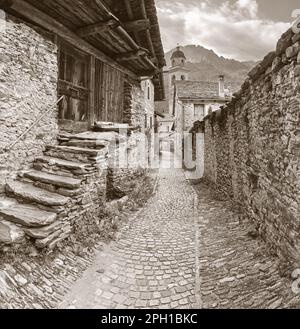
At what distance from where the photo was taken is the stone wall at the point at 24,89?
4852 mm

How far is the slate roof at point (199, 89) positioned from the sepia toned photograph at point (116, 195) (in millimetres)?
15972

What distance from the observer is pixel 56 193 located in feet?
15.9

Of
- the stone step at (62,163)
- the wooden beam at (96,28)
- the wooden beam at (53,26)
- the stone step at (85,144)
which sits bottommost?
the stone step at (62,163)

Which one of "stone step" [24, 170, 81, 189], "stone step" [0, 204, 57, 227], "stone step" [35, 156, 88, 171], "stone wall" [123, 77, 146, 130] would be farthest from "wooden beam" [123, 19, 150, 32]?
"stone step" [0, 204, 57, 227]

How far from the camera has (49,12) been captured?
5.84m

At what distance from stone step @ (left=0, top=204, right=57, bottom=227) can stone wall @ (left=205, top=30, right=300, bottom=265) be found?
3.79 meters

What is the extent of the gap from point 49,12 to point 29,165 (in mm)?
3654

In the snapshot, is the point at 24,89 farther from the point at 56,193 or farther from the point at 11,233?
the point at 11,233

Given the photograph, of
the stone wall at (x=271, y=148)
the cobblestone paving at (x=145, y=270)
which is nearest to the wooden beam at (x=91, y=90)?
the cobblestone paving at (x=145, y=270)

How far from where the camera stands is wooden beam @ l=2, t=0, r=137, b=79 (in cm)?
507

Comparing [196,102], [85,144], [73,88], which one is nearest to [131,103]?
[73,88]

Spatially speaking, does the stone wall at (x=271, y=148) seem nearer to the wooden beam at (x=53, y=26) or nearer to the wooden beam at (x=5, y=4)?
the wooden beam at (x=53, y=26)
